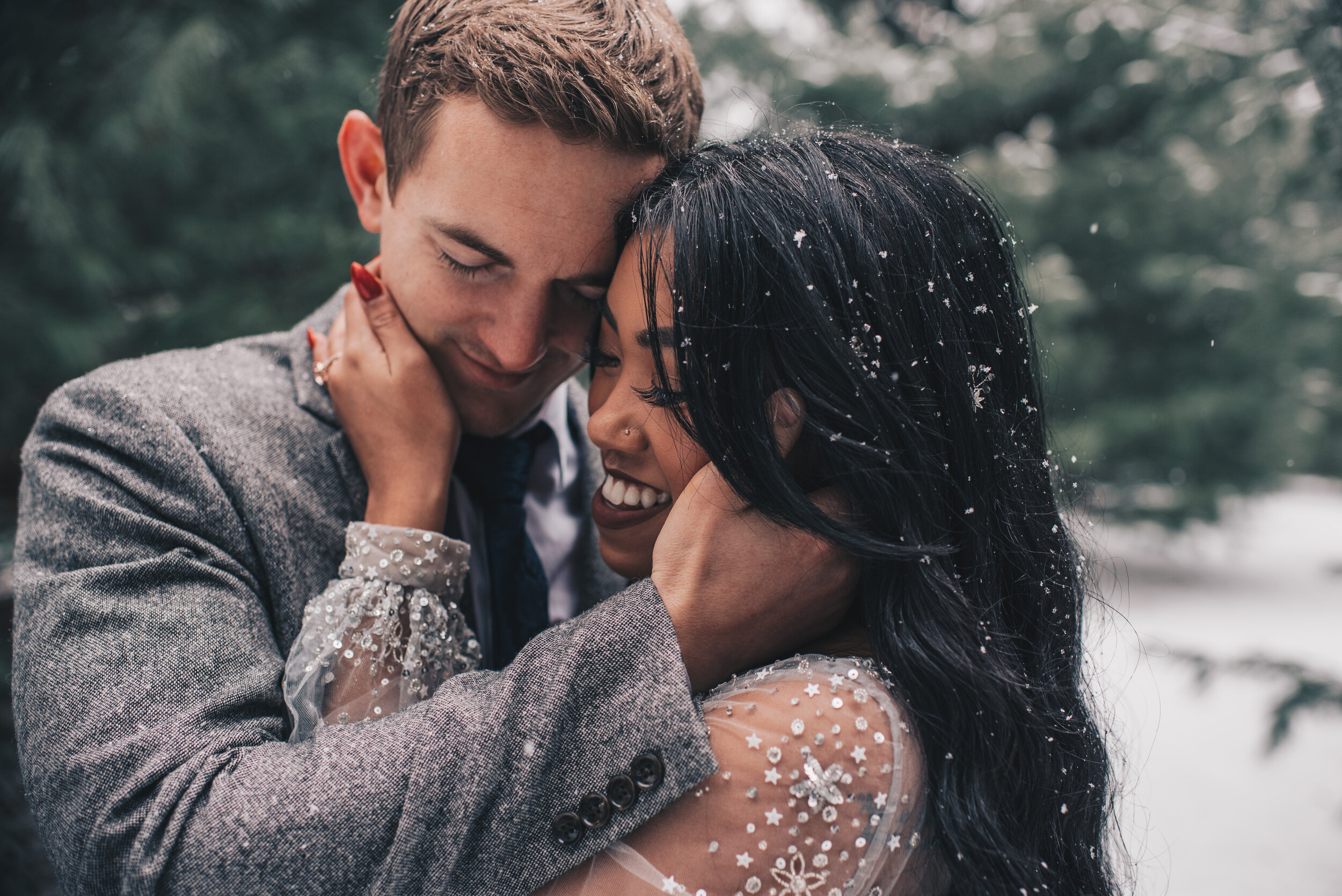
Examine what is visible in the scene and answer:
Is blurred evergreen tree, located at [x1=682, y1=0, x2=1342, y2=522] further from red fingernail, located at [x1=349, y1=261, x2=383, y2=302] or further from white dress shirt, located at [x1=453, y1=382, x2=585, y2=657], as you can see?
red fingernail, located at [x1=349, y1=261, x2=383, y2=302]

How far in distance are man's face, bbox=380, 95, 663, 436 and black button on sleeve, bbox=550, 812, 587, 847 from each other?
79 centimetres

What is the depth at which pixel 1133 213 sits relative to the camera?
6.70 metres

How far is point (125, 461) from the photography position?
135 centimetres

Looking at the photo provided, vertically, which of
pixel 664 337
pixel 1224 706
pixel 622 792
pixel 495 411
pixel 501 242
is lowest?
pixel 1224 706

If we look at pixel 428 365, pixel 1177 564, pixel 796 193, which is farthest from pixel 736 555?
pixel 1177 564

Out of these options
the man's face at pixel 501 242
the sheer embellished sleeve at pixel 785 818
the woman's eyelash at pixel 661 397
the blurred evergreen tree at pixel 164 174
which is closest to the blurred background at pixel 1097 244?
the blurred evergreen tree at pixel 164 174

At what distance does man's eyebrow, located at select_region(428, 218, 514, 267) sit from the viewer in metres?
1.48

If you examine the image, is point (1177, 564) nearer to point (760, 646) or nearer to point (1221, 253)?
point (1221, 253)

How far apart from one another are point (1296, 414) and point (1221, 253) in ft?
4.50

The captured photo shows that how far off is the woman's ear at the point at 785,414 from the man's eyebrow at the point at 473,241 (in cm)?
53

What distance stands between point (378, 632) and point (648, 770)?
0.53m

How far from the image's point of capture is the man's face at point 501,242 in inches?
57.1

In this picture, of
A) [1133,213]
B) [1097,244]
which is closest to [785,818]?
[1133,213]

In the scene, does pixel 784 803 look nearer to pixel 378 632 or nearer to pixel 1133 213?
pixel 378 632
